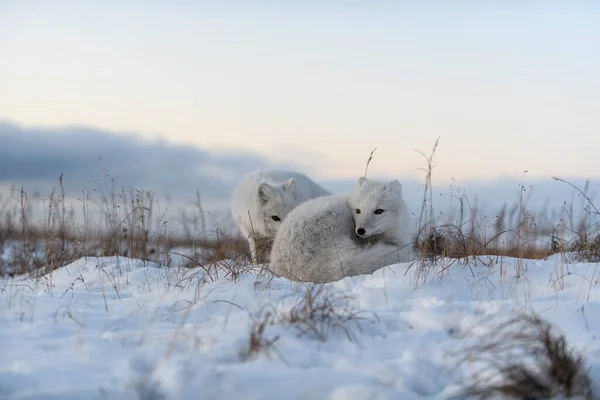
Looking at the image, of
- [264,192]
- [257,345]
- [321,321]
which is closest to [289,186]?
[264,192]

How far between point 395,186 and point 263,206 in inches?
89.0

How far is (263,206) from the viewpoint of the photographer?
8102 millimetres

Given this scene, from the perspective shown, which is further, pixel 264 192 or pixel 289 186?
pixel 289 186

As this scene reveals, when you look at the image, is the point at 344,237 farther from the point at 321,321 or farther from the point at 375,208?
the point at 321,321

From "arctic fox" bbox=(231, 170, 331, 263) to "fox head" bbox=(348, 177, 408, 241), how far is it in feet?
4.89

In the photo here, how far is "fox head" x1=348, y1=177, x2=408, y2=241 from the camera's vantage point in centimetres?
600

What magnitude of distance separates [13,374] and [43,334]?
70 centimetres

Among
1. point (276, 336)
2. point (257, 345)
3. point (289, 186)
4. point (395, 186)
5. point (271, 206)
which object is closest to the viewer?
point (257, 345)

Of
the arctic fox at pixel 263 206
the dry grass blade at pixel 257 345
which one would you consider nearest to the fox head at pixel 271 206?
the arctic fox at pixel 263 206

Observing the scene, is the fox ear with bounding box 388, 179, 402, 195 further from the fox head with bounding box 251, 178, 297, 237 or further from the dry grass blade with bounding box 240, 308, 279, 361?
the dry grass blade with bounding box 240, 308, 279, 361

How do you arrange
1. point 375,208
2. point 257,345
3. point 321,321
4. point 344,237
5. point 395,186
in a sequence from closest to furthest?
point 257,345 < point 321,321 < point 344,237 < point 375,208 < point 395,186

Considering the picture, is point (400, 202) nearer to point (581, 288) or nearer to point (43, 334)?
point (581, 288)

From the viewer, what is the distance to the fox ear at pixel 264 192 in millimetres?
7996

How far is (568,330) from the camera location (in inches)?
139
